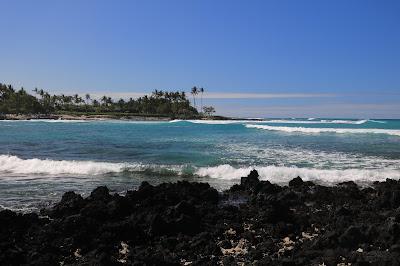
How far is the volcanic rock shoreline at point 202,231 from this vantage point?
773 cm

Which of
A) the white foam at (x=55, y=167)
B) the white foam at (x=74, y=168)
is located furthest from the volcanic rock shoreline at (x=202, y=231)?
the white foam at (x=55, y=167)

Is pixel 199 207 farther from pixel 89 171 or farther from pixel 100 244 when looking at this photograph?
pixel 89 171

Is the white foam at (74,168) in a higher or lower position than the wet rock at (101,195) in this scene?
lower

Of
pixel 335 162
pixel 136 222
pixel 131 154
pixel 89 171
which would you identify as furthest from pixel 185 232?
pixel 131 154

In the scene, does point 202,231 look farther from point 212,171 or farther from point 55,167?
point 55,167

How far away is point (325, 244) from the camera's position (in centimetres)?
809

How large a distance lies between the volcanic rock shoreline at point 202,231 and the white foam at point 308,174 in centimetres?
533

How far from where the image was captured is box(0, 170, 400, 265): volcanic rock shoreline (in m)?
7.73

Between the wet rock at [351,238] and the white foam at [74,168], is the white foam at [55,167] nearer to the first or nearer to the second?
the white foam at [74,168]

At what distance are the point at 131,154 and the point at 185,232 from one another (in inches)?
763

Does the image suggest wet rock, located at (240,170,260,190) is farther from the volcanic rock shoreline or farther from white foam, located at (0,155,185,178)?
white foam, located at (0,155,185,178)

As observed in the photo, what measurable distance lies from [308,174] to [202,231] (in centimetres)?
1066

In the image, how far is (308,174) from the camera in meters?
19.1

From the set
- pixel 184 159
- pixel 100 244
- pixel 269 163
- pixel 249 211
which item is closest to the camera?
pixel 100 244
